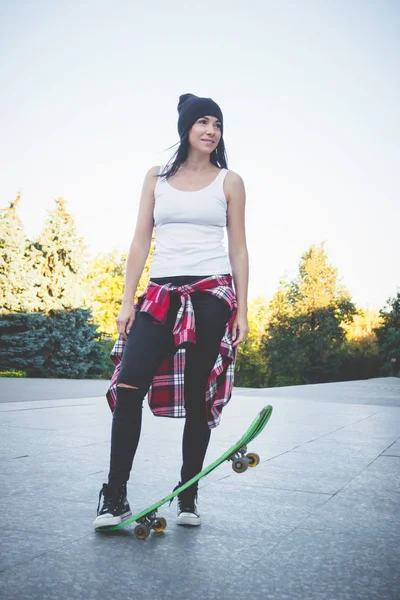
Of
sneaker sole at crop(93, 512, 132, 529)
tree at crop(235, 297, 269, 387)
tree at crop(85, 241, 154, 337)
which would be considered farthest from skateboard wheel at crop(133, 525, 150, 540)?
tree at crop(235, 297, 269, 387)

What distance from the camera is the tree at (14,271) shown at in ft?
87.4

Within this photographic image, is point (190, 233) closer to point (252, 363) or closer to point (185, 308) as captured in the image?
point (185, 308)

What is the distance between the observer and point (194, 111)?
2.94m

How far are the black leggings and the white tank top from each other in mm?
68

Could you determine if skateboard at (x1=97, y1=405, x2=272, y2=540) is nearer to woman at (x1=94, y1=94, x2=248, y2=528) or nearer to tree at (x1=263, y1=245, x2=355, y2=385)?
woman at (x1=94, y1=94, x2=248, y2=528)

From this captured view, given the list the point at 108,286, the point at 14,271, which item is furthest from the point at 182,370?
the point at 108,286

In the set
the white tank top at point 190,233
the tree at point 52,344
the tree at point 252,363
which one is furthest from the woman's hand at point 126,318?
the tree at point 252,363

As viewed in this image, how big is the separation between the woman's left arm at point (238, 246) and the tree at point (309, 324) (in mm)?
47874

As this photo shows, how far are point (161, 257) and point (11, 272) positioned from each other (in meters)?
25.4

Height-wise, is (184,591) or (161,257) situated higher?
(161,257)

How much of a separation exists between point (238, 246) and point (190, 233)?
295 mm

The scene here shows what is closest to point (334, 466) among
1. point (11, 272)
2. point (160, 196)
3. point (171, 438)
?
point (171, 438)

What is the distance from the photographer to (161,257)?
9.41ft

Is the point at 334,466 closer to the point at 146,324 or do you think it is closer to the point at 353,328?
the point at 146,324
